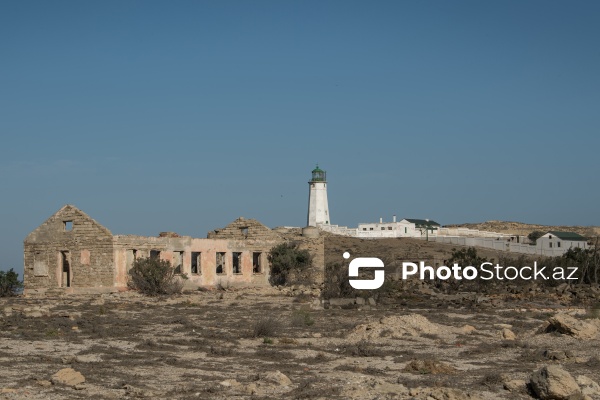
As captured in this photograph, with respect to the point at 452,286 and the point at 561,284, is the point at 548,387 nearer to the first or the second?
the point at 452,286

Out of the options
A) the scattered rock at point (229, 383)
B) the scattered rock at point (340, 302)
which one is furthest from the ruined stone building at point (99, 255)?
the scattered rock at point (229, 383)

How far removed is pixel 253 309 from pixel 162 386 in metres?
15.8

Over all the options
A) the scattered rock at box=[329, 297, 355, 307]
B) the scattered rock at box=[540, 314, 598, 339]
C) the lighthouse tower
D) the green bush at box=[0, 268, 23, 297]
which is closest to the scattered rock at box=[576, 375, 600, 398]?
the scattered rock at box=[540, 314, 598, 339]

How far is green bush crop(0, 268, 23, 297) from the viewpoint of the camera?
3662 cm

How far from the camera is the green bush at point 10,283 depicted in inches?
1442

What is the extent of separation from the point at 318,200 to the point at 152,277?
5036 cm

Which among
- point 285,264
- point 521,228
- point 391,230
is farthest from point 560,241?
point 521,228

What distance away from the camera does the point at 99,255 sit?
34969mm

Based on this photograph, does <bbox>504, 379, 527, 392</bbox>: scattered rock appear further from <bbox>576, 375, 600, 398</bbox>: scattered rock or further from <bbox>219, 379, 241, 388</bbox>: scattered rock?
<bbox>219, 379, 241, 388</bbox>: scattered rock

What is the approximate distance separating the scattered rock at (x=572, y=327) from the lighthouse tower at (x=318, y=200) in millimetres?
63569

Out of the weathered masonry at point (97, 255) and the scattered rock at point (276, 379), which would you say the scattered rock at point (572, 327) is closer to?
the scattered rock at point (276, 379)

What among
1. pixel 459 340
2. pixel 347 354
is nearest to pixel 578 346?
pixel 459 340

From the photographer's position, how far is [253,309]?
28.3 meters

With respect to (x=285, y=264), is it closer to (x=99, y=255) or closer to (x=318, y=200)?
(x=99, y=255)
